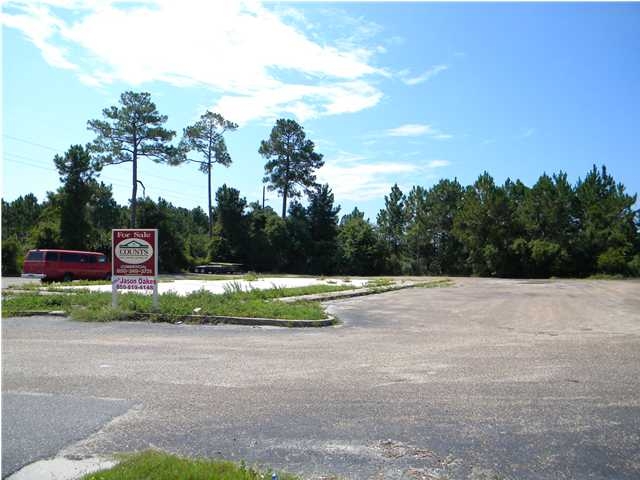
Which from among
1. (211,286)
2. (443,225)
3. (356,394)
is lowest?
(356,394)

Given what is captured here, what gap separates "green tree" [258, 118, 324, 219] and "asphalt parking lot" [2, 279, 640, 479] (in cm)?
6197

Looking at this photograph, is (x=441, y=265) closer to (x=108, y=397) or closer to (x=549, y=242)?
(x=549, y=242)

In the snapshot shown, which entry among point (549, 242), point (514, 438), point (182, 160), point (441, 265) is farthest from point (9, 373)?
point (441, 265)

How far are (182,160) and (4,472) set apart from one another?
203ft

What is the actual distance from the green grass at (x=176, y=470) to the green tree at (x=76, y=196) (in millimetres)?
51785

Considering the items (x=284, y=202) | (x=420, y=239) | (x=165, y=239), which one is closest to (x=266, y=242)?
(x=284, y=202)

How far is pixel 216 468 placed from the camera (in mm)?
4531

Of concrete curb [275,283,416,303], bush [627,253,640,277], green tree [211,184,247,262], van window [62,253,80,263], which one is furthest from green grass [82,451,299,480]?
bush [627,253,640,277]

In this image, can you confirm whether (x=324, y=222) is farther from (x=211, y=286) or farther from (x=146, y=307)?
(x=146, y=307)

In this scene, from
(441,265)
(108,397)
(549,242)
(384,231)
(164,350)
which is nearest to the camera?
(108,397)

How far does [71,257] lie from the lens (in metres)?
34.0

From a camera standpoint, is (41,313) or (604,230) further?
(604,230)

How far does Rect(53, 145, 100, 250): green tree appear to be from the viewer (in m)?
52.4

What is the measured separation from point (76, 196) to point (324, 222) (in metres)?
31.5
